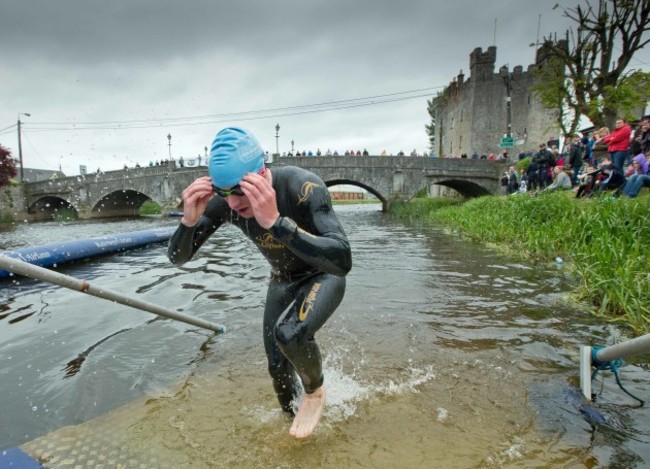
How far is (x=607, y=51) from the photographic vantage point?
1911cm

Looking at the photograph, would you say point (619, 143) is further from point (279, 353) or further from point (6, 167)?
point (6, 167)

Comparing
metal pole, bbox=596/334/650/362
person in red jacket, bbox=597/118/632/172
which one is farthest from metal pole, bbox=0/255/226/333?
person in red jacket, bbox=597/118/632/172

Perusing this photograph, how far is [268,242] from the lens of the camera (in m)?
2.75

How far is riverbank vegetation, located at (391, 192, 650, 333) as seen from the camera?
4961 mm

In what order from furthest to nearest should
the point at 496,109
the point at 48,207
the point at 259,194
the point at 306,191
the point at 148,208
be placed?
the point at 496,109 < the point at 148,208 < the point at 48,207 < the point at 306,191 < the point at 259,194

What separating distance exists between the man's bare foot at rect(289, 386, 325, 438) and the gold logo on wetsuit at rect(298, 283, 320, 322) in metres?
0.76

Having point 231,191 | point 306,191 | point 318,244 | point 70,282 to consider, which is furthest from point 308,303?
point 70,282

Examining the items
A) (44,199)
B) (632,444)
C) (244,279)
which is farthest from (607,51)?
(44,199)

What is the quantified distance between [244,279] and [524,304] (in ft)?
17.2

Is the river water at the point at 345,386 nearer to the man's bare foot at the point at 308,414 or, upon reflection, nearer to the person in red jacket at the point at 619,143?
the man's bare foot at the point at 308,414

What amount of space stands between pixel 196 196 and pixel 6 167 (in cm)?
4402

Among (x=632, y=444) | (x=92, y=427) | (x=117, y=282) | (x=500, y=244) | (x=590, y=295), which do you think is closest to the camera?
(x=632, y=444)

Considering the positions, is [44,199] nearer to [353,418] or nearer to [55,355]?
[55,355]

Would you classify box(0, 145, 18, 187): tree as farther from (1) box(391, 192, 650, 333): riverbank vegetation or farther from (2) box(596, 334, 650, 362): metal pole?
(2) box(596, 334, 650, 362): metal pole
